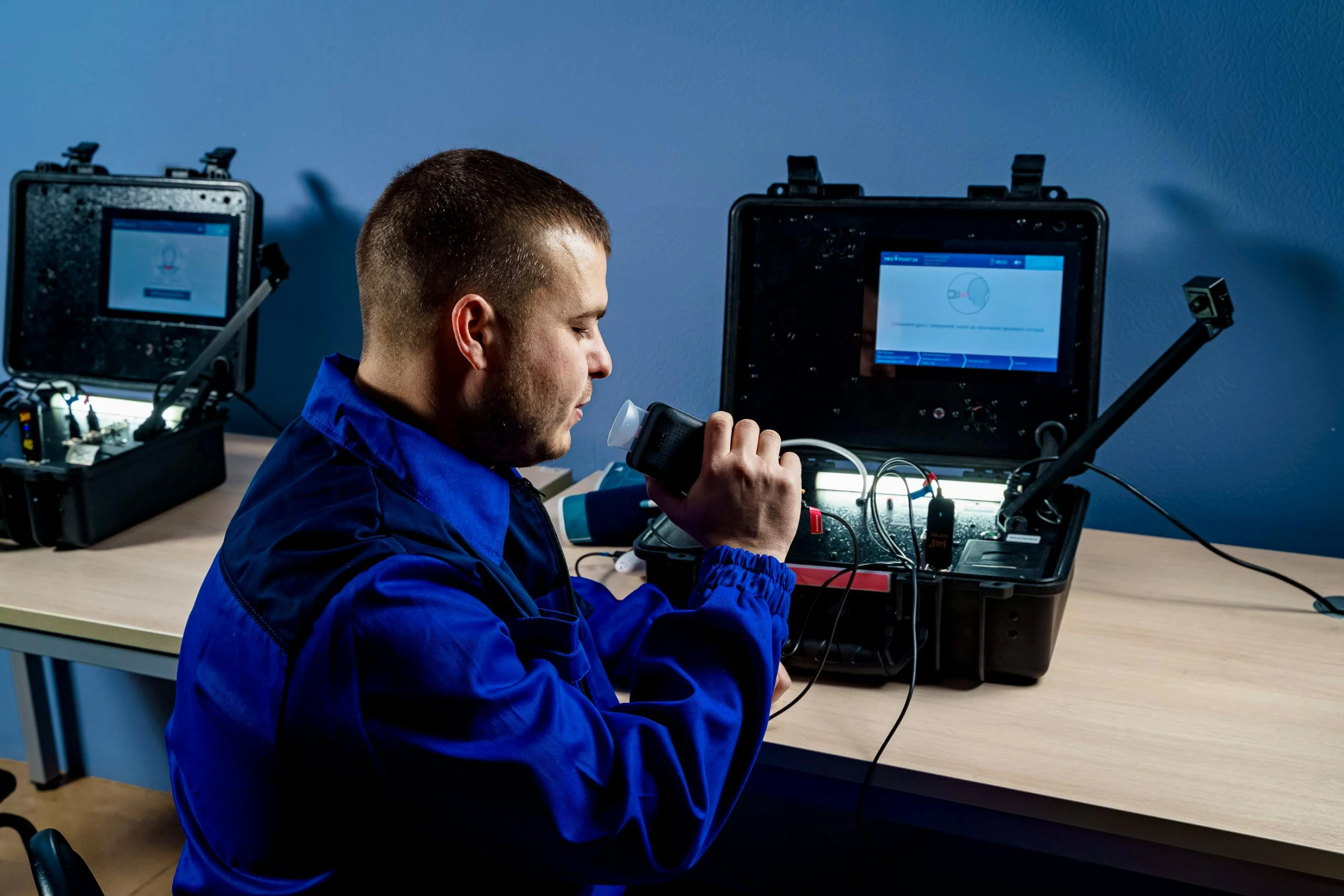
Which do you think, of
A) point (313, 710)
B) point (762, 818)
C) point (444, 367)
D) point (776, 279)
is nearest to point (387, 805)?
point (313, 710)

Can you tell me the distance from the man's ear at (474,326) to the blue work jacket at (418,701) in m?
0.08

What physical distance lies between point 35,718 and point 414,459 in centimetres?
179

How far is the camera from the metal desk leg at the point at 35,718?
211cm

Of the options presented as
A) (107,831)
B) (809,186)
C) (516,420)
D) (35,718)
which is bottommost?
(107,831)

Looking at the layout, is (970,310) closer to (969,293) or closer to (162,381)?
(969,293)

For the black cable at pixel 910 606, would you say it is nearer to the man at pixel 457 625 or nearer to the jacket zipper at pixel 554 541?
the man at pixel 457 625

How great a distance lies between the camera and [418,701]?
2.26 ft

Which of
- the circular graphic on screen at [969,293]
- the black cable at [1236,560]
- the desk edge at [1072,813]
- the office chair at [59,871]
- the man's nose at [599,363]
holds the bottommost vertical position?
the office chair at [59,871]

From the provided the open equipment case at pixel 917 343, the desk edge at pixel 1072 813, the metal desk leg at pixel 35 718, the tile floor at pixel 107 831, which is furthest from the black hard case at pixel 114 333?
the desk edge at pixel 1072 813

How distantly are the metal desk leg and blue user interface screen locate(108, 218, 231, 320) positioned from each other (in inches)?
30.9

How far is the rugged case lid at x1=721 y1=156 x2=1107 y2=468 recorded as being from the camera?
4.33ft

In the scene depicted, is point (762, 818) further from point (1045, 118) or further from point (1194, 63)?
point (1194, 63)

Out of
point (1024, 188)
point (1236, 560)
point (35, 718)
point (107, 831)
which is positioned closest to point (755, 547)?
point (1024, 188)

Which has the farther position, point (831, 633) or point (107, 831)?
point (107, 831)
